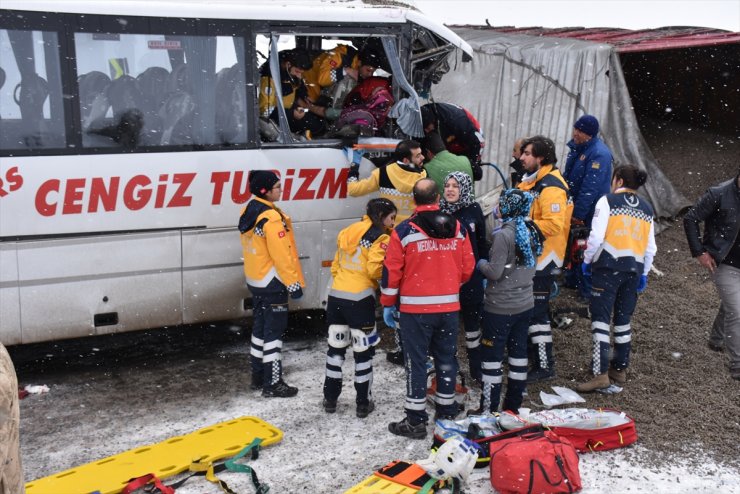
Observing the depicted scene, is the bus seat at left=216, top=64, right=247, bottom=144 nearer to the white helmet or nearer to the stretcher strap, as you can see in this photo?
the stretcher strap

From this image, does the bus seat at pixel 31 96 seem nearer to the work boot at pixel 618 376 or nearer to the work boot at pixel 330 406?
the work boot at pixel 330 406

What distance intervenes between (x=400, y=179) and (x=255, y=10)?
1891 mm

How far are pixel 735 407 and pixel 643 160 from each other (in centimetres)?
588

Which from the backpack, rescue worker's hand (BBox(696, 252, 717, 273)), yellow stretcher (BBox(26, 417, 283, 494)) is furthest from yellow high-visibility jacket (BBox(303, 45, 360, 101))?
the backpack

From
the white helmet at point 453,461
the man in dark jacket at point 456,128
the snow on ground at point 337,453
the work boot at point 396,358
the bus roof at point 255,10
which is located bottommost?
the snow on ground at point 337,453

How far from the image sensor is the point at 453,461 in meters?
4.96

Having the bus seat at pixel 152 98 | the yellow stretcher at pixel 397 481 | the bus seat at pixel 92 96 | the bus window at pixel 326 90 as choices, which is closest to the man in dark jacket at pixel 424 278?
the yellow stretcher at pixel 397 481

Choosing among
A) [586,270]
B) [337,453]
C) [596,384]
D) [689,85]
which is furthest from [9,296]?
[689,85]

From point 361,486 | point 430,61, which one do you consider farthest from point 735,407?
point 430,61

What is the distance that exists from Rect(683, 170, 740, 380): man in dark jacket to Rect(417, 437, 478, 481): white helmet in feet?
9.93

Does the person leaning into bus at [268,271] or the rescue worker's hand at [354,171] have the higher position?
the rescue worker's hand at [354,171]

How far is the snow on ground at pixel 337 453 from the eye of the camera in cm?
A: 514

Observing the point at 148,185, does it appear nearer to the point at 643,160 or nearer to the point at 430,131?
the point at 430,131

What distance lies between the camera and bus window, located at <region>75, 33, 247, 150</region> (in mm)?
6387
